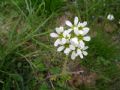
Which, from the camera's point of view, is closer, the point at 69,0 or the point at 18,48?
the point at 18,48

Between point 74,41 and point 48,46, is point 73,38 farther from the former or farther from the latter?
point 48,46

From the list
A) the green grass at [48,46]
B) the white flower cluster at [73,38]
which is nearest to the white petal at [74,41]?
the white flower cluster at [73,38]

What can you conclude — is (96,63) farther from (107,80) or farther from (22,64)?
(22,64)

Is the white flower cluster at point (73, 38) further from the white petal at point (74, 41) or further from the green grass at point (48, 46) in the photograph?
the green grass at point (48, 46)

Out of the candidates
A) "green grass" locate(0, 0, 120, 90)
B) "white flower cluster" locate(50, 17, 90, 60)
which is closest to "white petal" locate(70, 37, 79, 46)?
"white flower cluster" locate(50, 17, 90, 60)

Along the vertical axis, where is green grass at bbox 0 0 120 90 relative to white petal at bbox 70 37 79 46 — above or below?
below

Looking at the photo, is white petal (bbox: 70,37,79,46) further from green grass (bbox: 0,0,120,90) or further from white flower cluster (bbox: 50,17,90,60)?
green grass (bbox: 0,0,120,90)

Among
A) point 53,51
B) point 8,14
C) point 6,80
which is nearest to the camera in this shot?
point 6,80

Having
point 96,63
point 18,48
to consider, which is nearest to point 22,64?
point 18,48
